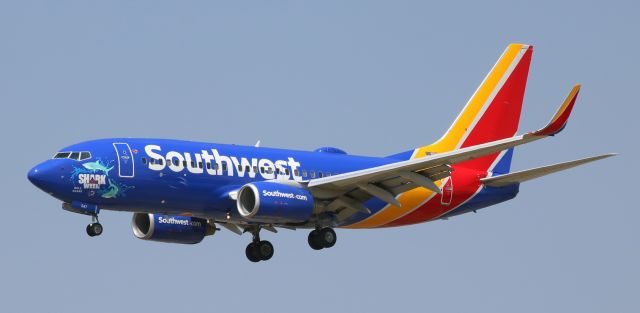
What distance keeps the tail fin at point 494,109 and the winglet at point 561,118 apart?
1333cm

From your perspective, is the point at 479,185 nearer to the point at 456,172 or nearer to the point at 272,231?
the point at 456,172

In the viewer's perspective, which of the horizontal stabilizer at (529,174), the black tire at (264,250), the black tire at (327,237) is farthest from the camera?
the black tire at (264,250)

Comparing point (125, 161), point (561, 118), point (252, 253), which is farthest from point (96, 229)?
point (561, 118)

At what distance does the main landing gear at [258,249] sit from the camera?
200 ft

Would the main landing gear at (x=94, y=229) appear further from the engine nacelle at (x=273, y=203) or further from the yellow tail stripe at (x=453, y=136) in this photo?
the yellow tail stripe at (x=453, y=136)

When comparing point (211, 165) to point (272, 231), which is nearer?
point (211, 165)

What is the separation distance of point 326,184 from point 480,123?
11.5 meters

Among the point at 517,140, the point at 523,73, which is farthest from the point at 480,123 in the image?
the point at 517,140

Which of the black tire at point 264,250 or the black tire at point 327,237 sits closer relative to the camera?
the black tire at point 327,237

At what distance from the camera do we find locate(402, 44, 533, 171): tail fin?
212ft

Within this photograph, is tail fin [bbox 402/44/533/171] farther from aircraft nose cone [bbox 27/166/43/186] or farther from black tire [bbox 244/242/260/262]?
aircraft nose cone [bbox 27/166/43/186]

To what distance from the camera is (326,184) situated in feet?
185

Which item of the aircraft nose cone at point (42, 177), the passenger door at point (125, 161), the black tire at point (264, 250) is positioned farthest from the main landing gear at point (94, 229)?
the black tire at point (264, 250)

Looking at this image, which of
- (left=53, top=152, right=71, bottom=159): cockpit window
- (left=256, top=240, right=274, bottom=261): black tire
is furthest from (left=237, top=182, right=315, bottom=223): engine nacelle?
(left=53, top=152, right=71, bottom=159): cockpit window
